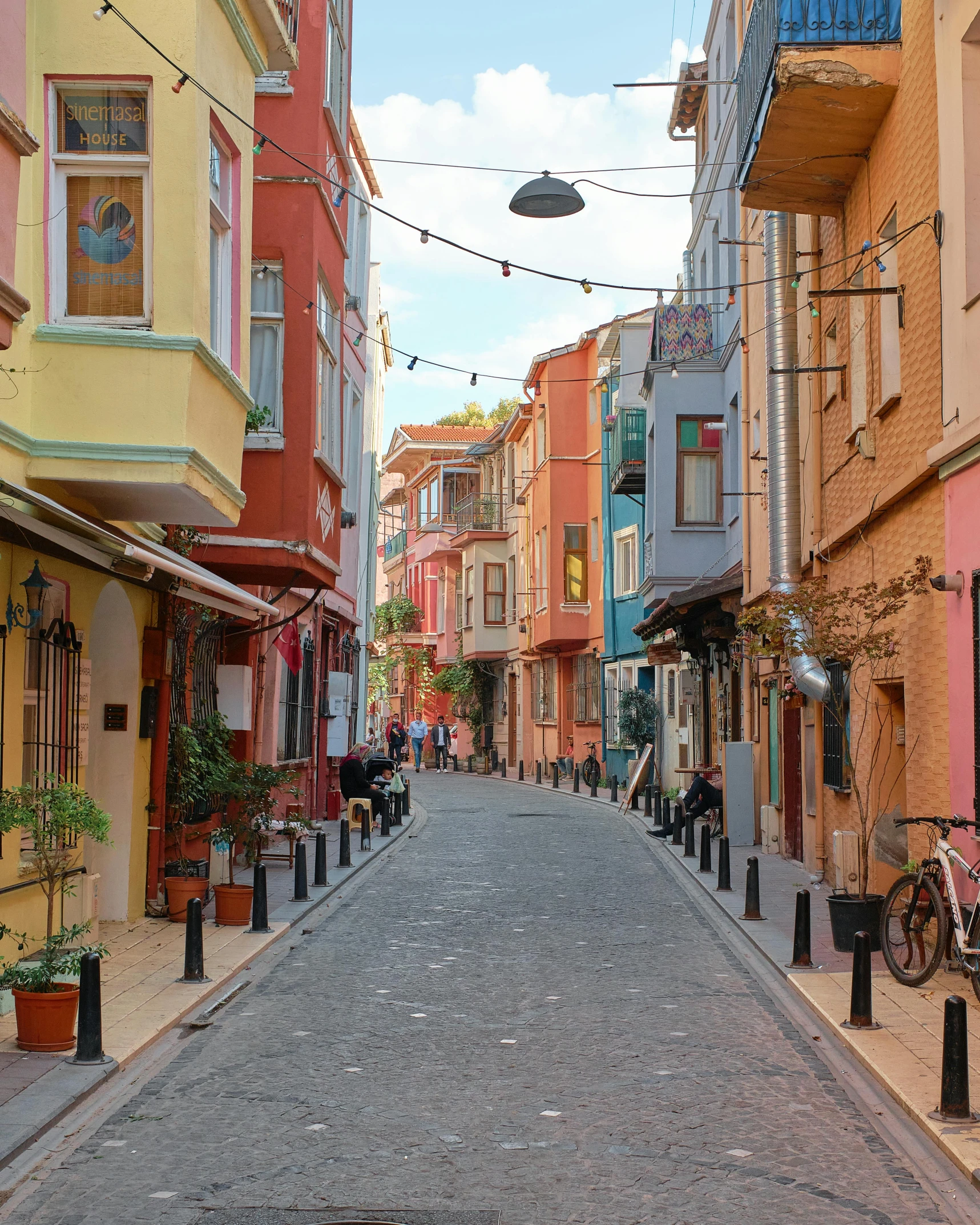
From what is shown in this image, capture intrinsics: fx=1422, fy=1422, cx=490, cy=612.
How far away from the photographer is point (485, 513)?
2032 inches

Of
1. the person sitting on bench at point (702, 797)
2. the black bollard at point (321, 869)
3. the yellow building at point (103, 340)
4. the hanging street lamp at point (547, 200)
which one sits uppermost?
the hanging street lamp at point (547, 200)

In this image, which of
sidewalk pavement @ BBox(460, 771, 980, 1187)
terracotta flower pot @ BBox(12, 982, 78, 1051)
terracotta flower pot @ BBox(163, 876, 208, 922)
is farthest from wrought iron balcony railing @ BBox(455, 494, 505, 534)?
terracotta flower pot @ BBox(12, 982, 78, 1051)

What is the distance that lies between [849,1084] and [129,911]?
24.1ft

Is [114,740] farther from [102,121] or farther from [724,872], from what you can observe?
[724,872]

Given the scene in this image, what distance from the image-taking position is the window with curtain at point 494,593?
1984 inches

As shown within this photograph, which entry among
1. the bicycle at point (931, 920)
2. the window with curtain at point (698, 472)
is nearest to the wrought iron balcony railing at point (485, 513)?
the window with curtain at point (698, 472)

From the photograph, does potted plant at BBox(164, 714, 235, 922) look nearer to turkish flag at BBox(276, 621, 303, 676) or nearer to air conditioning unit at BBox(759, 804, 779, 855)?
turkish flag at BBox(276, 621, 303, 676)

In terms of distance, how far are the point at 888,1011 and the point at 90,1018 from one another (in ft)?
16.1

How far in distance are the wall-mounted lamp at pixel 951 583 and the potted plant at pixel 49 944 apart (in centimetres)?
612

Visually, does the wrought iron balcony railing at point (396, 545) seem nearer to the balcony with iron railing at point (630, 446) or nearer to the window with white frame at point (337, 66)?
the balcony with iron railing at point (630, 446)

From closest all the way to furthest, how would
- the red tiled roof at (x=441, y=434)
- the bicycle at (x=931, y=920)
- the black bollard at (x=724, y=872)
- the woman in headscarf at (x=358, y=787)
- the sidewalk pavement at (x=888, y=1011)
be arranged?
the sidewalk pavement at (x=888, y=1011) < the bicycle at (x=931, y=920) < the black bollard at (x=724, y=872) < the woman in headscarf at (x=358, y=787) < the red tiled roof at (x=441, y=434)

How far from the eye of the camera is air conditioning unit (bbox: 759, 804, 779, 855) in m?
19.9

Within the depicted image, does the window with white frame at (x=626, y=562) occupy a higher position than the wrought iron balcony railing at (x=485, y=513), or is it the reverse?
the wrought iron balcony railing at (x=485, y=513)

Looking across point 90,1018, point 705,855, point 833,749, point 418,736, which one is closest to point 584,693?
point 418,736
